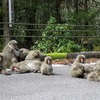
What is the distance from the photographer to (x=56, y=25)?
20062 mm

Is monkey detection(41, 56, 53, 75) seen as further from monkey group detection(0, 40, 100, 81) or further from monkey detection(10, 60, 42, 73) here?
monkey detection(10, 60, 42, 73)

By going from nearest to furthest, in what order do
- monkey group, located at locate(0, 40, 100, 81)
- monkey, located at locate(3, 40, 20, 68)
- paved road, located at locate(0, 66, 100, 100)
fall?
paved road, located at locate(0, 66, 100, 100) → monkey group, located at locate(0, 40, 100, 81) → monkey, located at locate(3, 40, 20, 68)

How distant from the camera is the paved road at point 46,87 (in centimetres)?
966

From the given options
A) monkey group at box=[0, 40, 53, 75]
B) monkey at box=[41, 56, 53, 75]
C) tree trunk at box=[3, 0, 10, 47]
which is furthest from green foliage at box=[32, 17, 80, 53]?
monkey at box=[41, 56, 53, 75]

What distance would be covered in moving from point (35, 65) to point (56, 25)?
6922 mm

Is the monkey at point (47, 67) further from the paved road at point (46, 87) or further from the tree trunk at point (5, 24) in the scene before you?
the tree trunk at point (5, 24)

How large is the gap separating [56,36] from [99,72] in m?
7.91

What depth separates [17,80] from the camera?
39.0 ft

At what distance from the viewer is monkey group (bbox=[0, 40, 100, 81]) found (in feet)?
40.2

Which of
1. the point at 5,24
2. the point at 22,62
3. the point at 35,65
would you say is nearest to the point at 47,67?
the point at 35,65

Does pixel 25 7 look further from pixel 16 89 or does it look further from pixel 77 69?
pixel 16 89

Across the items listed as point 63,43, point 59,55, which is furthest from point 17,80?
point 63,43

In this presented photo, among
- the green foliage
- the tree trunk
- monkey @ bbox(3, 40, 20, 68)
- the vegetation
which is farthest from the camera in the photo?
the tree trunk

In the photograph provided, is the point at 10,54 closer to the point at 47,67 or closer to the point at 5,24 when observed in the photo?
the point at 47,67
